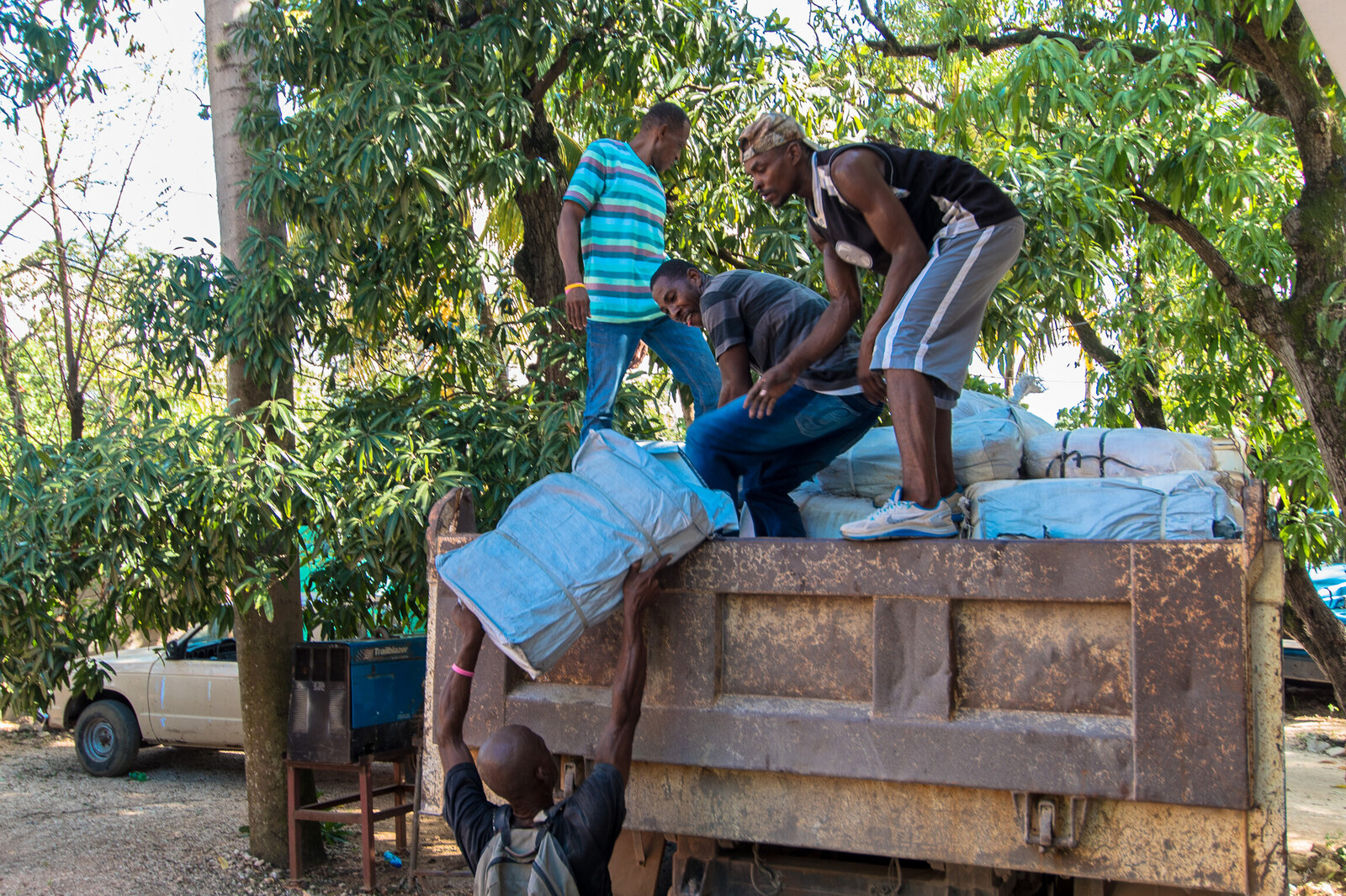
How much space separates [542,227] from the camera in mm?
6117

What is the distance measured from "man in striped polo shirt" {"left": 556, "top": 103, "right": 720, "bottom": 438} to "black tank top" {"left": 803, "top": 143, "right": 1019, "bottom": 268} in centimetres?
135

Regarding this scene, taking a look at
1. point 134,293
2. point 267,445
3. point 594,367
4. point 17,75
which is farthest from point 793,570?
point 17,75

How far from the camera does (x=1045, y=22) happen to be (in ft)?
29.6

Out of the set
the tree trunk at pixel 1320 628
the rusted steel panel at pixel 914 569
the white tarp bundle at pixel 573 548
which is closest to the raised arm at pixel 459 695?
the white tarp bundle at pixel 573 548

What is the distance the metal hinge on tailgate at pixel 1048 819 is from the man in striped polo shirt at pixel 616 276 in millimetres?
2398

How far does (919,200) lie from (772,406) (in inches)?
27.2

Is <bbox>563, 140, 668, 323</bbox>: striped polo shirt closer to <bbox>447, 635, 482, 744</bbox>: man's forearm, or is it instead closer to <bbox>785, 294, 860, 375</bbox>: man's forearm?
<bbox>785, 294, 860, 375</bbox>: man's forearm

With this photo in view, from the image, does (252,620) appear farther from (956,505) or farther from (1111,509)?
(1111,509)

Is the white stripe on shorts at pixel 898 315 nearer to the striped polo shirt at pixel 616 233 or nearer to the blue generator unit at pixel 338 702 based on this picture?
the striped polo shirt at pixel 616 233

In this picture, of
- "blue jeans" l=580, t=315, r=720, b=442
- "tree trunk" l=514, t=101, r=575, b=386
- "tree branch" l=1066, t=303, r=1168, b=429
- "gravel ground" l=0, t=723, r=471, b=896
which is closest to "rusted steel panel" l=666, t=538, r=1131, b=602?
"blue jeans" l=580, t=315, r=720, b=442

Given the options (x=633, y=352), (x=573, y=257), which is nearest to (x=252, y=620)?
(x=633, y=352)

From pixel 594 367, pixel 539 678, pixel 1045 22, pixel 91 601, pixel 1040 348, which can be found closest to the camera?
pixel 539 678

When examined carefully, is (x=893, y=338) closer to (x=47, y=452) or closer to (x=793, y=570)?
(x=793, y=570)

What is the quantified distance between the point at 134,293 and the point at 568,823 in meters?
3.80
